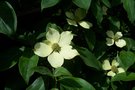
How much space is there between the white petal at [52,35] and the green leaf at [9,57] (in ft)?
0.40

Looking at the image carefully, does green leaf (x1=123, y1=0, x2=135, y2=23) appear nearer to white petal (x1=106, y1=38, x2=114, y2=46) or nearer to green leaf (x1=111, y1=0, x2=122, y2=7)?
green leaf (x1=111, y1=0, x2=122, y2=7)

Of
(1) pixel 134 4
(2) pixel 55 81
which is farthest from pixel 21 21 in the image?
(1) pixel 134 4

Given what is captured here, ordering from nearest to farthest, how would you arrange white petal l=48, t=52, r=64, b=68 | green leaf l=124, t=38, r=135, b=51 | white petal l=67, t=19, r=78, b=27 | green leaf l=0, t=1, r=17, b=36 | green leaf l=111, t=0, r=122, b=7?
green leaf l=0, t=1, r=17, b=36
white petal l=48, t=52, r=64, b=68
white petal l=67, t=19, r=78, b=27
green leaf l=111, t=0, r=122, b=7
green leaf l=124, t=38, r=135, b=51

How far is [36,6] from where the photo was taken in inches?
61.8

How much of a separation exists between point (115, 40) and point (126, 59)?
0.42ft

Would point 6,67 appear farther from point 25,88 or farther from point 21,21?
point 21,21

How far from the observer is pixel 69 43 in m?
1.40

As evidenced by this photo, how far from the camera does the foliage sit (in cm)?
132

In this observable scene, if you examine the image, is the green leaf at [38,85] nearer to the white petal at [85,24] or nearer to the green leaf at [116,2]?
the white petal at [85,24]

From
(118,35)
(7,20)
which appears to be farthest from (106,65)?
(7,20)

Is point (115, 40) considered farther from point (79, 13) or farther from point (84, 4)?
point (84, 4)

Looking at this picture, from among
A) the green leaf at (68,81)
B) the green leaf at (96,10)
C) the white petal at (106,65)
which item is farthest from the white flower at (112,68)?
the green leaf at (68,81)

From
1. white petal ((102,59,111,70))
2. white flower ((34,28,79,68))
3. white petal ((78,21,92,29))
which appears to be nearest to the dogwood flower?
white petal ((78,21,92,29))

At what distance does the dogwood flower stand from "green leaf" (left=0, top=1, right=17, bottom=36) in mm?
284
